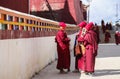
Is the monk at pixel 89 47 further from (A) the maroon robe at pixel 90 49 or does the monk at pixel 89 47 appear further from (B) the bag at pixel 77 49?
(B) the bag at pixel 77 49

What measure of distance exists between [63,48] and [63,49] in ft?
0.15

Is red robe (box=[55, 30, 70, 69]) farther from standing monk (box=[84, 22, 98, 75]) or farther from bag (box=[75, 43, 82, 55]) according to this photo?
standing monk (box=[84, 22, 98, 75])

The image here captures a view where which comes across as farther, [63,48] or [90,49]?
[63,48]

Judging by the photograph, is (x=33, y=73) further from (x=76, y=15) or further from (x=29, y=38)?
(x=76, y=15)

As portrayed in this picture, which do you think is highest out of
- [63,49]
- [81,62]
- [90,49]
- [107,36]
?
[90,49]

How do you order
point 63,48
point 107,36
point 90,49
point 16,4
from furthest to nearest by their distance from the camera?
point 107,36 < point 16,4 < point 63,48 < point 90,49

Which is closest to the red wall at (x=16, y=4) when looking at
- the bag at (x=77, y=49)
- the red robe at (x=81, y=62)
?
the red robe at (x=81, y=62)

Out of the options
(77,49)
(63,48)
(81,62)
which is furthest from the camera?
(63,48)

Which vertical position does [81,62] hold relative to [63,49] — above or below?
below

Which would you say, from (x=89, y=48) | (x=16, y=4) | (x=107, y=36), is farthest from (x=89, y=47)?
(x=107, y=36)

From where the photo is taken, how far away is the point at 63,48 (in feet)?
49.6

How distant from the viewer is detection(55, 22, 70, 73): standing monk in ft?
48.8

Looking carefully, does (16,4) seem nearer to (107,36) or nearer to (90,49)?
(90,49)

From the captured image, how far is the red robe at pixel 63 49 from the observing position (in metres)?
14.9
